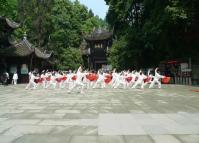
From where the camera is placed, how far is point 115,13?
48.2 metres

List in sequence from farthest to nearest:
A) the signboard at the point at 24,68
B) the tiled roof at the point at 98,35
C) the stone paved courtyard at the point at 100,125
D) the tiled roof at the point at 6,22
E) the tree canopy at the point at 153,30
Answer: the tiled roof at the point at 98,35 → the signboard at the point at 24,68 → the tiled roof at the point at 6,22 → the tree canopy at the point at 153,30 → the stone paved courtyard at the point at 100,125

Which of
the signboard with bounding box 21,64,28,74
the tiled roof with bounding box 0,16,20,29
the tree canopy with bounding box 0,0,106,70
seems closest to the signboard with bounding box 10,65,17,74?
the signboard with bounding box 21,64,28,74

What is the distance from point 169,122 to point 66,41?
54.3m

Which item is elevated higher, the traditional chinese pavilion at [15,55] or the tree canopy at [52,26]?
the tree canopy at [52,26]

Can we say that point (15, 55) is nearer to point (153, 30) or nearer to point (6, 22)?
point (6, 22)

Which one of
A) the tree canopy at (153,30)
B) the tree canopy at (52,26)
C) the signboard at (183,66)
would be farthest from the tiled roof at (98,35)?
the signboard at (183,66)

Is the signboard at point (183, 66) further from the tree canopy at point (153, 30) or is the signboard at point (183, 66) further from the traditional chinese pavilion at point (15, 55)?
the traditional chinese pavilion at point (15, 55)

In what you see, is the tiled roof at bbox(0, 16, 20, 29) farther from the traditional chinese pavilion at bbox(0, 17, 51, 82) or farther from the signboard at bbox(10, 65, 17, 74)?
the signboard at bbox(10, 65, 17, 74)

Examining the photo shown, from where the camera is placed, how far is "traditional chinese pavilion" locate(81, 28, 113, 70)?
81.6m

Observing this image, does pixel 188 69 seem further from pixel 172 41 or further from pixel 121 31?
pixel 121 31

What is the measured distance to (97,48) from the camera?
8312cm

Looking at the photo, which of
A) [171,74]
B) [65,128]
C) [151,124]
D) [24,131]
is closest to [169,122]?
[151,124]

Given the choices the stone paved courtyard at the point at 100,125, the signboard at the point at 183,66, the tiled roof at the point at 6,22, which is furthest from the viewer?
the tiled roof at the point at 6,22

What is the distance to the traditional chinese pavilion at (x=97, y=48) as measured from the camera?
81562mm
